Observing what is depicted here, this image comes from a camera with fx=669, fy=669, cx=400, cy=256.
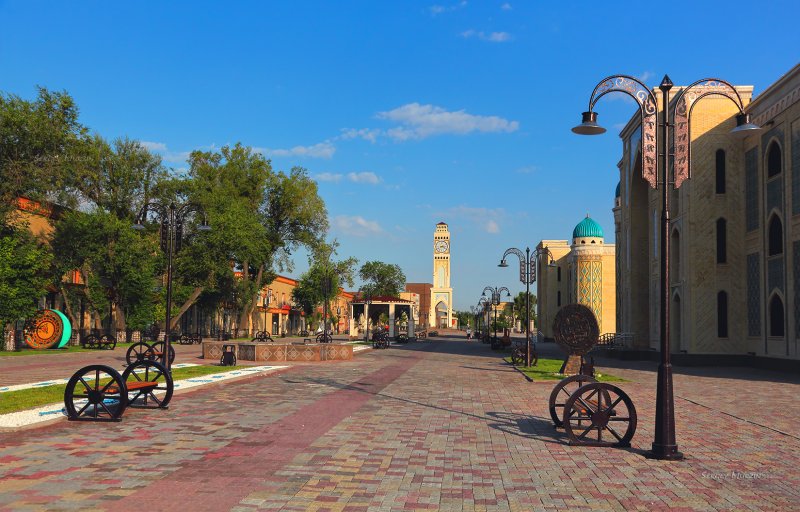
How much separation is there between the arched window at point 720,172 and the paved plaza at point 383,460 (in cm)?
1862

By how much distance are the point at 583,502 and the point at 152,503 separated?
429cm

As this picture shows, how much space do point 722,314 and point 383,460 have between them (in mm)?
27171

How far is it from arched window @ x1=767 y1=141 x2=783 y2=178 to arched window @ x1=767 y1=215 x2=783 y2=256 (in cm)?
196

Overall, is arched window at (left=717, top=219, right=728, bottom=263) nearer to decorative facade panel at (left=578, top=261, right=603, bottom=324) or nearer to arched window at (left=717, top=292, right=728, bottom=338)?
arched window at (left=717, top=292, right=728, bottom=338)

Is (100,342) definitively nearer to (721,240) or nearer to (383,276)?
(721,240)

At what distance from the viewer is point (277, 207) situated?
196 feet

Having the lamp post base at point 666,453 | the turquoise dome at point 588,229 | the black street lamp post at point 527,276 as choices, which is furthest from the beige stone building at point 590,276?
the lamp post base at point 666,453

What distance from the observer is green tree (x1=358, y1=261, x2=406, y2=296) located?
13725cm

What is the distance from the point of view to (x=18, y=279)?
33.4 metres

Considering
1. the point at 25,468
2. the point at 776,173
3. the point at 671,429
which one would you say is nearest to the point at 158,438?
the point at 25,468

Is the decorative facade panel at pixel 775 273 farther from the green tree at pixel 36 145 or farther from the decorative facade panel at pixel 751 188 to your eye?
the green tree at pixel 36 145

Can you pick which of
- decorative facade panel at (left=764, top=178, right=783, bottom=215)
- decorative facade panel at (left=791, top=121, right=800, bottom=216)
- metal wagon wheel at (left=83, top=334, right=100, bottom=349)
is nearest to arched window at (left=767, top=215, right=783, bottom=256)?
decorative facade panel at (left=764, top=178, right=783, bottom=215)

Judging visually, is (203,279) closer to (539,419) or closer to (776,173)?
(776,173)

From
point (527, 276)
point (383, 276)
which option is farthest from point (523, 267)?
point (383, 276)
